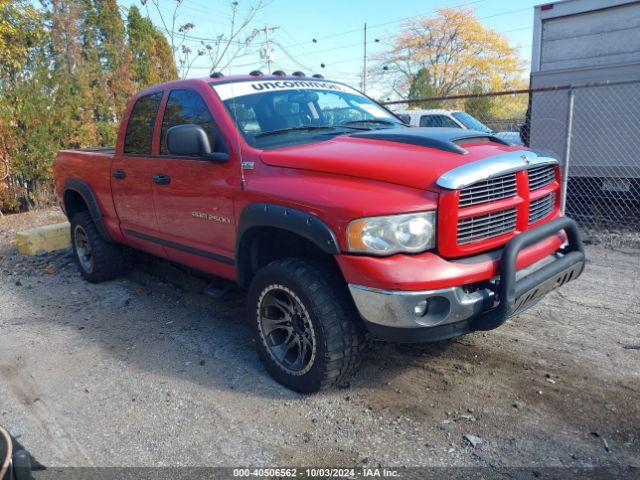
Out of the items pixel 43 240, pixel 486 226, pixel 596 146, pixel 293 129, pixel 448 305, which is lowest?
pixel 43 240

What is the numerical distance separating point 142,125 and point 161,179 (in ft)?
2.59

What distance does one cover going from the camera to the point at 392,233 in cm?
274

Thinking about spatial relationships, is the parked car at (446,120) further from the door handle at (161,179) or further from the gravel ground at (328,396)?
the door handle at (161,179)

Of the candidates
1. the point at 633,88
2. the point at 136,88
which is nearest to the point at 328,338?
the point at 633,88

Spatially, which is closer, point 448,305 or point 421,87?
point 448,305

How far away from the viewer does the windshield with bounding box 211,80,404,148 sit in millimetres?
3682

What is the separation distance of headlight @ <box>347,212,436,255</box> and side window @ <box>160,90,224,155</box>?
1.39 meters

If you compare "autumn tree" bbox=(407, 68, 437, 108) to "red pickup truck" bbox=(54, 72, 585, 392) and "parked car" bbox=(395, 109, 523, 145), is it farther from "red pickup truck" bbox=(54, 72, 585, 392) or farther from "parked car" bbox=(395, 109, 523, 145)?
"red pickup truck" bbox=(54, 72, 585, 392)

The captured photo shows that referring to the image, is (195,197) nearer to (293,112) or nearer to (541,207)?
(293,112)

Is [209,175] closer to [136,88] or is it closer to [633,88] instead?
[633,88]

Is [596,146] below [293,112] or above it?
below

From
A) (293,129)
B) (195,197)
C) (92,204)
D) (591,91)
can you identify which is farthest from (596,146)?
(92,204)

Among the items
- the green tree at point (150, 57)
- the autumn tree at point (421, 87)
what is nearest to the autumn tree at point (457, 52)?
the autumn tree at point (421, 87)

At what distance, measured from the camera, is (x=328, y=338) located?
2.98 m
